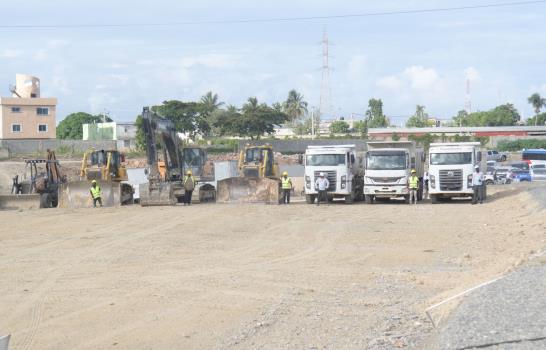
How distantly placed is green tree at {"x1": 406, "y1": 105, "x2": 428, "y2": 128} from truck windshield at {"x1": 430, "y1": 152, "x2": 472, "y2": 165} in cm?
12229

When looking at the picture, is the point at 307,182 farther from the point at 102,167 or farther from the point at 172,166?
the point at 102,167

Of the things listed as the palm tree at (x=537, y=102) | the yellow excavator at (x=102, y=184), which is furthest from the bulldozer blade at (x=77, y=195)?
the palm tree at (x=537, y=102)

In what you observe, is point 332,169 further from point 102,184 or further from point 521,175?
point 521,175

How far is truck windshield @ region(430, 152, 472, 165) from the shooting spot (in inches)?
1425

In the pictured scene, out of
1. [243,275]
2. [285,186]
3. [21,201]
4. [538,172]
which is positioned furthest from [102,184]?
[538,172]

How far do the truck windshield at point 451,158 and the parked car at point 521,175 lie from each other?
23720mm

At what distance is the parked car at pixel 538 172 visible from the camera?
57906mm

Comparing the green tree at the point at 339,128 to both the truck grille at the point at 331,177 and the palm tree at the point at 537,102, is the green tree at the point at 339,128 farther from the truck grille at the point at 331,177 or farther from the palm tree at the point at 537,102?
the truck grille at the point at 331,177

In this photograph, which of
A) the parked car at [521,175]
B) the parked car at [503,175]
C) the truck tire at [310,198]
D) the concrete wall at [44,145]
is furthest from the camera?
the concrete wall at [44,145]

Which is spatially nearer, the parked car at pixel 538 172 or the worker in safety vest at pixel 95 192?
the worker in safety vest at pixel 95 192

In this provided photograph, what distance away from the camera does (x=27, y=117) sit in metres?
96.6

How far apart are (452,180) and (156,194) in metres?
12.7

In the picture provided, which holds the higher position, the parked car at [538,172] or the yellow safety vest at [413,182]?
the yellow safety vest at [413,182]

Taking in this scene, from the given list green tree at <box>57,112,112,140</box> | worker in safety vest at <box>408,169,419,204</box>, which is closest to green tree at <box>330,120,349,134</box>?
green tree at <box>57,112,112,140</box>
